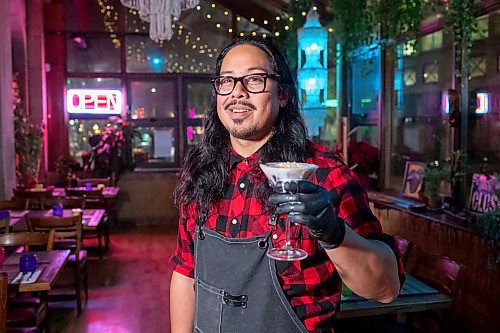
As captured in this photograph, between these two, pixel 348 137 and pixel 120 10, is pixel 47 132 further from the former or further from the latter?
pixel 348 137

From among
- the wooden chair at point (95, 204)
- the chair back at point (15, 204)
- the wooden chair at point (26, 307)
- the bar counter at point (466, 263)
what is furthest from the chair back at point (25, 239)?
the bar counter at point (466, 263)

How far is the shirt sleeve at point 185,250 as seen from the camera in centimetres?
181

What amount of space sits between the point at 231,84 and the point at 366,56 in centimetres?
557

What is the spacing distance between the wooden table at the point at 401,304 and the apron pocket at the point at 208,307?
4.35ft

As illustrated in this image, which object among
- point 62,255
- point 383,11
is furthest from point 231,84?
point 383,11

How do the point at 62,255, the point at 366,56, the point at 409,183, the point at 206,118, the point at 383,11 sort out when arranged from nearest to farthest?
1. the point at 206,118
2. the point at 62,255
3. the point at 383,11
4. the point at 409,183
5. the point at 366,56

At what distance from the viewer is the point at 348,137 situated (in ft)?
24.3

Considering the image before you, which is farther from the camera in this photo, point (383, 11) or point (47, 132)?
point (47, 132)

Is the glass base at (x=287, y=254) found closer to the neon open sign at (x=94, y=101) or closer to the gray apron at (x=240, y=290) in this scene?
the gray apron at (x=240, y=290)

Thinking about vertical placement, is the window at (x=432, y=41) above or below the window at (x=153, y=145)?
above

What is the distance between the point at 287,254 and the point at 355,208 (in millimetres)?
246

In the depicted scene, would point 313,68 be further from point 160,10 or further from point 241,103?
point 241,103

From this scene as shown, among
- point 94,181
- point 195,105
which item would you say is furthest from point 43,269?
point 195,105

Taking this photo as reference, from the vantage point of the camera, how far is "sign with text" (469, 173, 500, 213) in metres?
3.97
